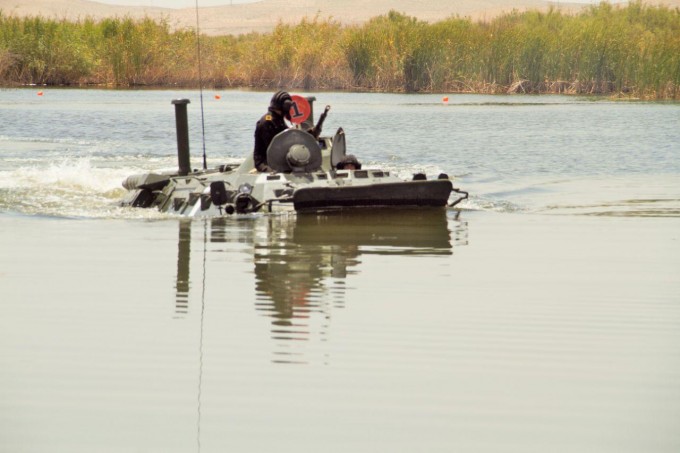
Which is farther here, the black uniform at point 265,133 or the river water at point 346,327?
the black uniform at point 265,133

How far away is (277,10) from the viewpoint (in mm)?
173125

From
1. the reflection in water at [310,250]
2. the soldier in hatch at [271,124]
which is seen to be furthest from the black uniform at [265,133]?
the reflection in water at [310,250]

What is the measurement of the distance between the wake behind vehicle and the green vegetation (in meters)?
28.6

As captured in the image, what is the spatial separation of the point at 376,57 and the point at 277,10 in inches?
4856

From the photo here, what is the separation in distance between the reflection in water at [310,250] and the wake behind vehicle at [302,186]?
17 cm

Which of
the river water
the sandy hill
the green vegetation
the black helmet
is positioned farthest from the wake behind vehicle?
the sandy hill

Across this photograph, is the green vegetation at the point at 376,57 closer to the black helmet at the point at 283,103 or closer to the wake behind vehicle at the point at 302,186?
the wake behind vehicle at the point at 302,186

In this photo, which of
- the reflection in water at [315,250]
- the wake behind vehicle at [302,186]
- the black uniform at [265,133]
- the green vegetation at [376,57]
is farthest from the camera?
the green vegetation at [376,57]

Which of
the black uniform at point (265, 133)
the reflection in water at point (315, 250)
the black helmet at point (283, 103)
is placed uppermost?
the black helmet at point (283, 103)

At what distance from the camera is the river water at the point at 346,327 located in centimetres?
674

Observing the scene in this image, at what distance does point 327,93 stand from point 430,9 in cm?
11540

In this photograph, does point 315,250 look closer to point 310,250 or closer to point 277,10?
point 310,250

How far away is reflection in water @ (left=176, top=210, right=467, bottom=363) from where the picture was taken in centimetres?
948

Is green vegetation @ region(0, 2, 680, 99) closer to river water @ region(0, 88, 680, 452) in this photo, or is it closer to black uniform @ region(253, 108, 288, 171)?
river water @ region(0, 88, 680, 452)
